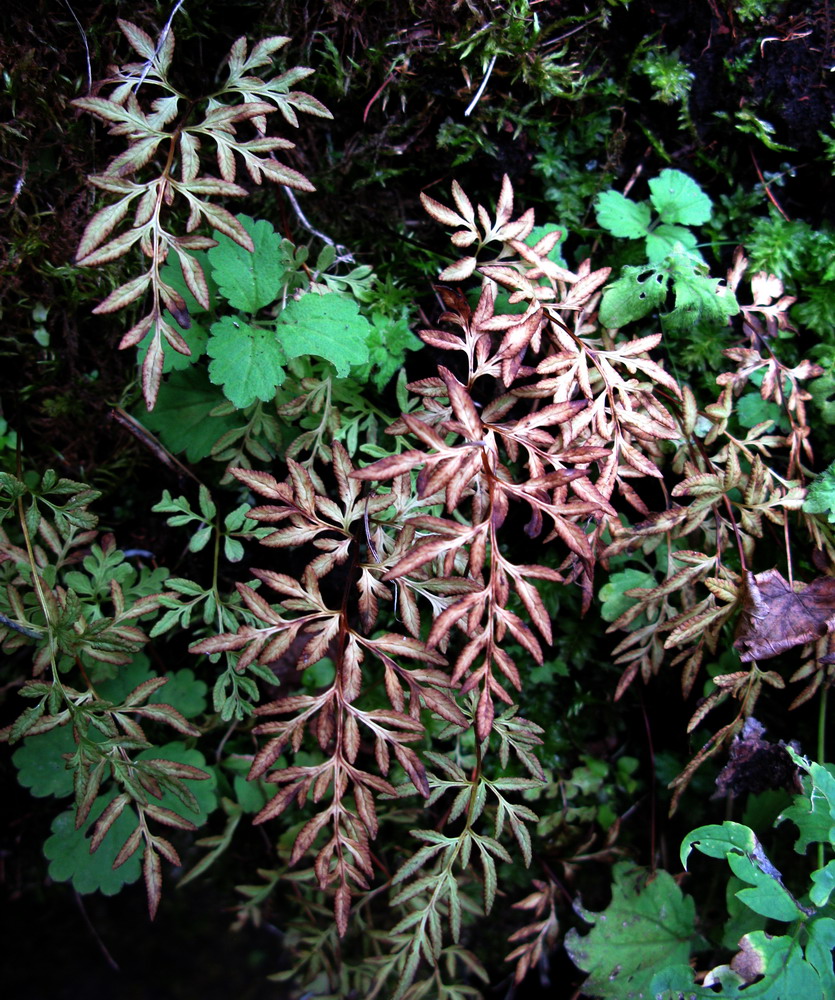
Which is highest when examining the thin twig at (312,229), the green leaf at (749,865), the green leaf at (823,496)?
the thin twig at (312,229)

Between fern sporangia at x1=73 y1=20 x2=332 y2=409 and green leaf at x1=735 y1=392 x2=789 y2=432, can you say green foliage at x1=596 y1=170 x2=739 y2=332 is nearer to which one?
green leaf at x1=735 y1=392 x2=789 y2=432

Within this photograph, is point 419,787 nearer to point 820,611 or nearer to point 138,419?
point 820,611

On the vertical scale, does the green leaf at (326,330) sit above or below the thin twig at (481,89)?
below

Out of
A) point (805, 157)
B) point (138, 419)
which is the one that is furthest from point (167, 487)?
point (805, 157)

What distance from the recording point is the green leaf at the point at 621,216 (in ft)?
6.13

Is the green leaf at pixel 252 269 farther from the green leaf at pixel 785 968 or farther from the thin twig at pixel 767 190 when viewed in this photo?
the green leaf at pixel 785 968

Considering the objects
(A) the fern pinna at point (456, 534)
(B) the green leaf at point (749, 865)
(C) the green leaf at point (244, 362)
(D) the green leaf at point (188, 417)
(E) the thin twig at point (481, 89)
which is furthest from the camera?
(D) the green leaf at point (188, 417)

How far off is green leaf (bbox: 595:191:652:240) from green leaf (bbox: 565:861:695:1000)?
6.28ft

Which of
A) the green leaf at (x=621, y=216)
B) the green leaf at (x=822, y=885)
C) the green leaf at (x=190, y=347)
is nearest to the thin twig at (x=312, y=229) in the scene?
the green leaf at (x=190, y=347)

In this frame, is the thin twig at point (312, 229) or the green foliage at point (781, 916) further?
the thin twig at point (312, 229)

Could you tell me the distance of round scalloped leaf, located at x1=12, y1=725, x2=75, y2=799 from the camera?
1.95 metres

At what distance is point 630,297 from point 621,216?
0.29m

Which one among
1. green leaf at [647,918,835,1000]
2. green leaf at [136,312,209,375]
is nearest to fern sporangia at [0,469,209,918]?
green leaf at [136,312,209,375]

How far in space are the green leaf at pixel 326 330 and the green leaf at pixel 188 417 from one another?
1.12 ft
